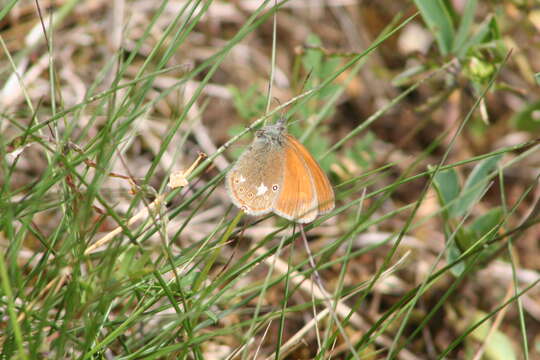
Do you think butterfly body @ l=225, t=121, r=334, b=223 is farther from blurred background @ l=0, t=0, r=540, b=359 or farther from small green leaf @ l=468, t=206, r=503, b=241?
small green leaf @ l=468, t=206, r=503, b=241

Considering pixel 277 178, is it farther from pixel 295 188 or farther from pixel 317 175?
pixel 317 175

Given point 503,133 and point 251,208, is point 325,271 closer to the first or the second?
point 251,208

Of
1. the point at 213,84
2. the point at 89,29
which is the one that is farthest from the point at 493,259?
the point at 89,29

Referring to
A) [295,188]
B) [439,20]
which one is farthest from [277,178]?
[439,20]

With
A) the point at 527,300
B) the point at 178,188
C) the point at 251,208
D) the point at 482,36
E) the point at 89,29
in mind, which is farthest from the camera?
the point at 89,29

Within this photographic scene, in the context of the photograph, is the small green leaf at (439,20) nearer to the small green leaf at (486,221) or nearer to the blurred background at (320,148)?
the blurred background at (320,148)

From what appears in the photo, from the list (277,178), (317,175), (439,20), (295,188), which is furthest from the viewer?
(439,20)

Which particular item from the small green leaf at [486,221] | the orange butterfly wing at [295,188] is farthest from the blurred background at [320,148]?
the orange butterfly wing at [295,188]

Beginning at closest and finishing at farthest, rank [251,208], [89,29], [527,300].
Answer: [251,208] → [527,300] → [89,29]
